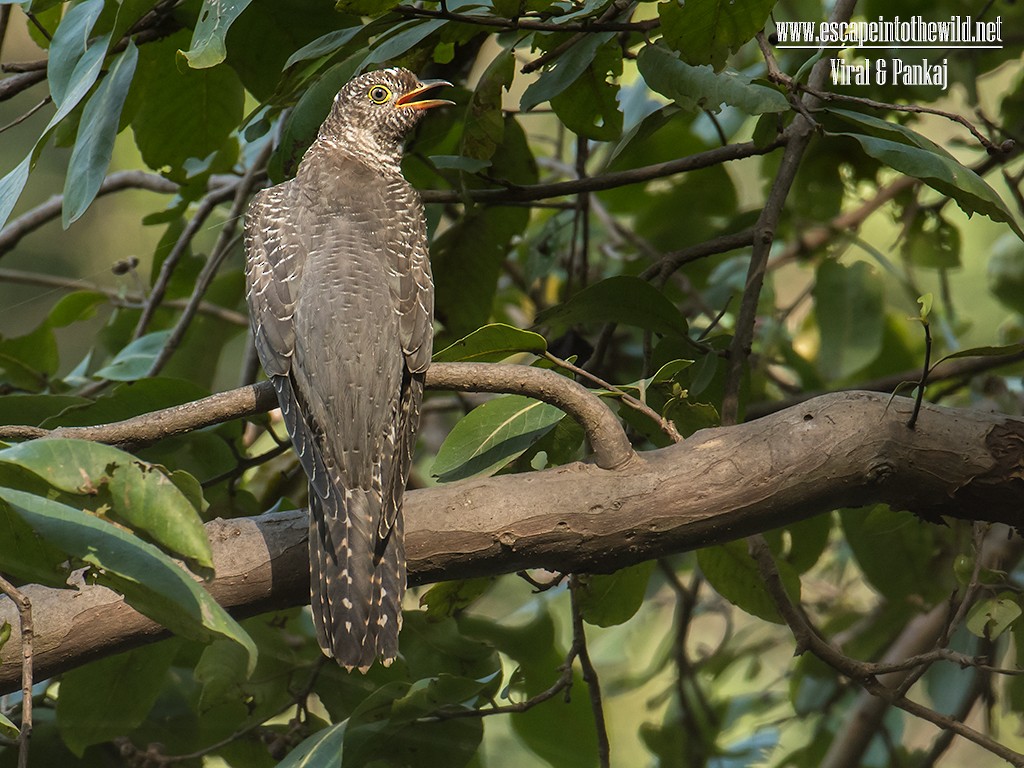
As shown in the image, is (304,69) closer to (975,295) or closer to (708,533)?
(708,533)

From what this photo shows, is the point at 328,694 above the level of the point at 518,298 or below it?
below

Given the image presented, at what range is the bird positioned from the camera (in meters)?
2.13

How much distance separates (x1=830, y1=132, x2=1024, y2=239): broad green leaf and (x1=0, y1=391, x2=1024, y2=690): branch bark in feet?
1.33

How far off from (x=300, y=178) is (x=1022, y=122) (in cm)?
271

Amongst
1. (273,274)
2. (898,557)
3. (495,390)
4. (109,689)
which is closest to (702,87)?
(495,390)

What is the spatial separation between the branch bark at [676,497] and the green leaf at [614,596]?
0.69 m

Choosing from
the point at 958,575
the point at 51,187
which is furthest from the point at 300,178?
the point at 51,187

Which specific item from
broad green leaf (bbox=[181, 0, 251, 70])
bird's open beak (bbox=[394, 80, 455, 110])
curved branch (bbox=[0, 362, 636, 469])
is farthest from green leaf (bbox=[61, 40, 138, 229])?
bird's open beak (bbox=[394, 80, 455, 110])

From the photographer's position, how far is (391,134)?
3.28m

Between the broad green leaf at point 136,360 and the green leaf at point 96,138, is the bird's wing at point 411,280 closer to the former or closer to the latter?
the green leaf at point 96,138

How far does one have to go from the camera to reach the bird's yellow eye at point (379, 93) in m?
3.27

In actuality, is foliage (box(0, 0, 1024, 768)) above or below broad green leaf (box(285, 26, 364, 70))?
below

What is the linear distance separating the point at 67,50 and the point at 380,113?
1.03 m

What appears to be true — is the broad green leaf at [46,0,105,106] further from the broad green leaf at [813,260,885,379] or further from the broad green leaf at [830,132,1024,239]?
the broad green leaf at [813,260,885,379]
